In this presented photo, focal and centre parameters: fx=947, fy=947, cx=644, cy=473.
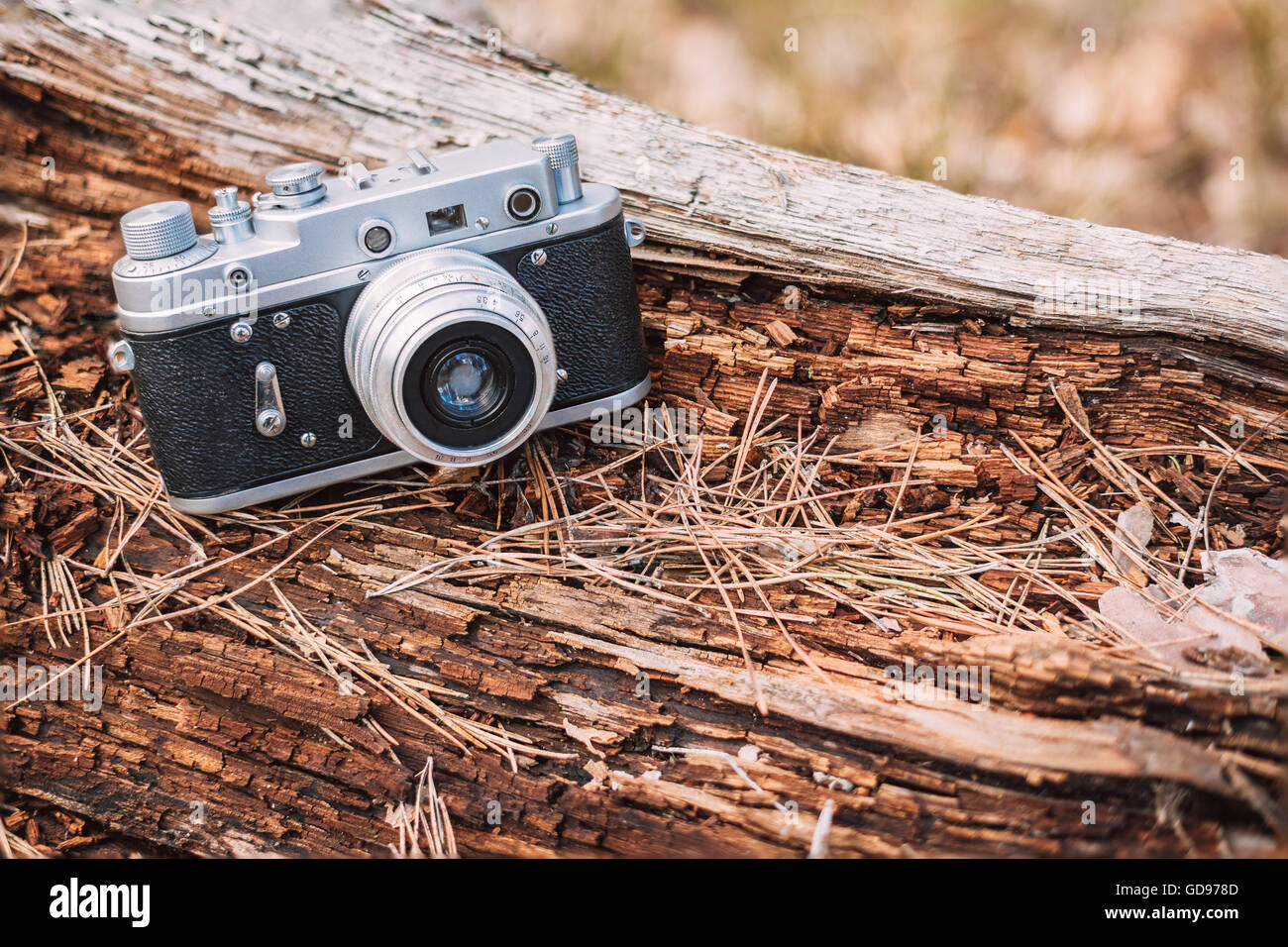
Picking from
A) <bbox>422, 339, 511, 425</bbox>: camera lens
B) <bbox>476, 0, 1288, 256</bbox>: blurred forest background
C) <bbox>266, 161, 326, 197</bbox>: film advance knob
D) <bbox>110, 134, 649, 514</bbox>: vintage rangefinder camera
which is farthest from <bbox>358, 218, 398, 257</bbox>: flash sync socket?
<bbox>476, 0, 1288, 256</bbox>: blurred forest background

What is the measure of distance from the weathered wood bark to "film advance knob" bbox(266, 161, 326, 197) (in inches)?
23.0

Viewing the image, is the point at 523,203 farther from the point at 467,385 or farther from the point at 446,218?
the point at 467,385

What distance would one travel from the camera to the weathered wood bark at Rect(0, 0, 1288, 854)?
132cm

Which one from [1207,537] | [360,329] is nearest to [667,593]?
[360,329]

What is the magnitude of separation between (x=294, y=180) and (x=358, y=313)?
251 millimetres

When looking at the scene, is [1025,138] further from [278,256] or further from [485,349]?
[278,256]

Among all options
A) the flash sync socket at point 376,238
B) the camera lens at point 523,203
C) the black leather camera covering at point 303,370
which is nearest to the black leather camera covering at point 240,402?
the black leather camera covering at point 303,370

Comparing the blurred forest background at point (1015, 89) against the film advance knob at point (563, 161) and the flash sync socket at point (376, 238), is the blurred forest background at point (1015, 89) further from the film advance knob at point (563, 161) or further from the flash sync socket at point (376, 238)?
the flash sync socket at point (376, 238)

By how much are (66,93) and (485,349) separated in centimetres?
138

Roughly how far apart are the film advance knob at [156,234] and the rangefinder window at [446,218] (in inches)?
16.7

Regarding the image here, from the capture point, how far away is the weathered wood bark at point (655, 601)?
1317 mm

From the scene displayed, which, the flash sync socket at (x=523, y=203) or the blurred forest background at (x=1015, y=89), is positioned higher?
the blurred forest background at (x=1015, y=89)

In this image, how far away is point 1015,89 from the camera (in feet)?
10.4

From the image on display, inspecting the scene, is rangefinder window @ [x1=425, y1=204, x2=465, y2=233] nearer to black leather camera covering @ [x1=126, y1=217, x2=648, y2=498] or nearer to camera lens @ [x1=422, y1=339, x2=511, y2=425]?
black leather camera covering @ [x1=126, y1=217, x2=648, y2=498]
